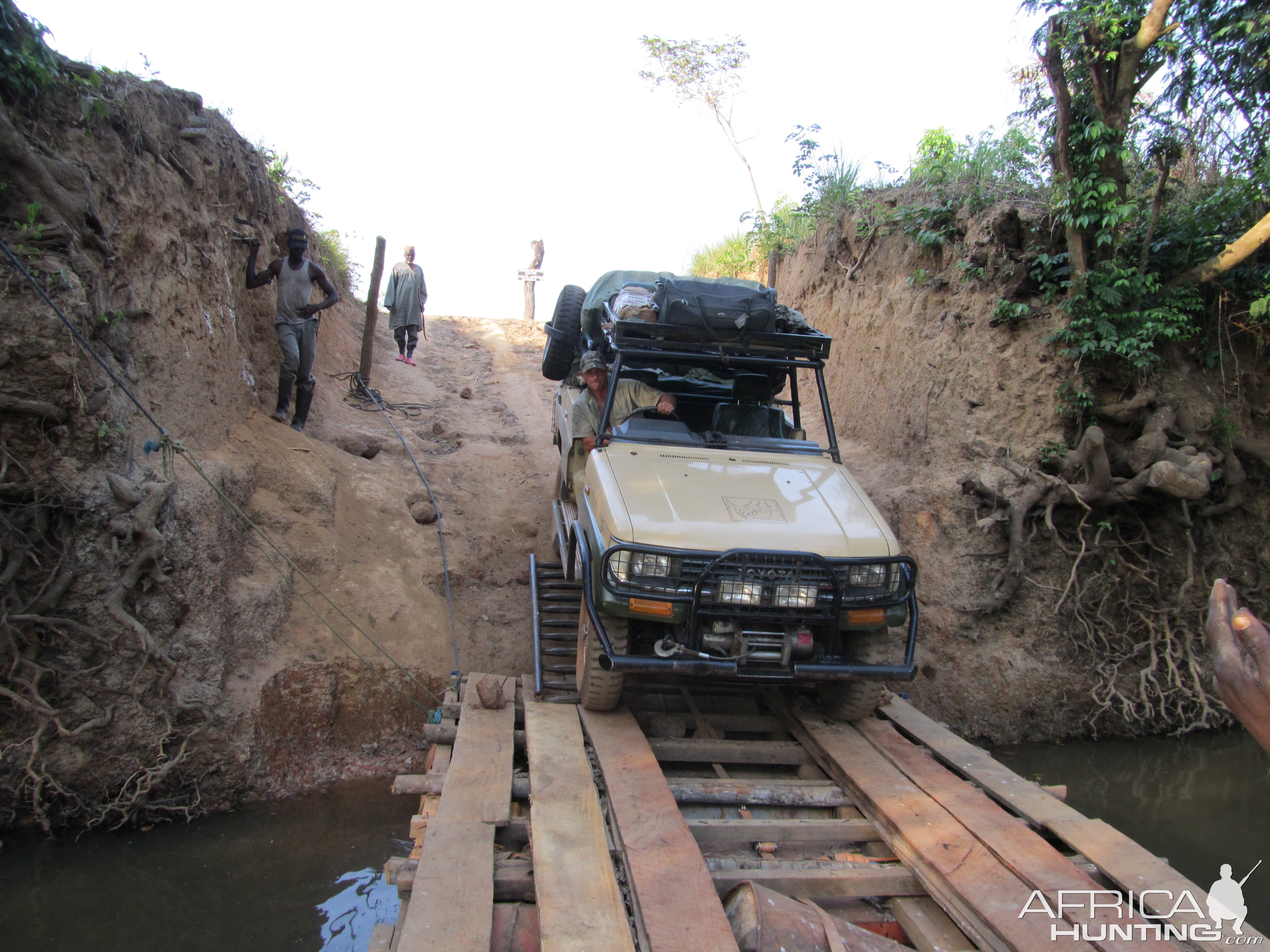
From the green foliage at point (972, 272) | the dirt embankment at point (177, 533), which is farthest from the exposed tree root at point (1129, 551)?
the dirt embankment at point (177, 533)

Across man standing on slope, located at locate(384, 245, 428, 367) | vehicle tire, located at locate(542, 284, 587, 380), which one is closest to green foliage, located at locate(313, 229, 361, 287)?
man standing on slope, located at locate(384, 245, 428, 367)

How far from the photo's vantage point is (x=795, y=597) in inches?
149

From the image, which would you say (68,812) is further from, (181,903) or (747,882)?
(747,882)

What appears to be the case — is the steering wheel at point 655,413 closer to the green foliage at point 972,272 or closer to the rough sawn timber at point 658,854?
the rough sawn timber at point 658,854

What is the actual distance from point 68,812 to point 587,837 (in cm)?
318

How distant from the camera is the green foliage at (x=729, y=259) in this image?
1285 cm

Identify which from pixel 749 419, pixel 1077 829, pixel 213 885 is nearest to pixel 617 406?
pixel 749 419

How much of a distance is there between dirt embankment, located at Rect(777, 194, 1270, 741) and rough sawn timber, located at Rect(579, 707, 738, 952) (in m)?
3.15

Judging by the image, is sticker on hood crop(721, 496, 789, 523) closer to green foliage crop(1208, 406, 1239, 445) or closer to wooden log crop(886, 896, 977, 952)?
wooden log crop(886, 896, 977, 952)

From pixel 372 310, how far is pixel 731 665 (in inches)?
321

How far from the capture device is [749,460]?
474 cm

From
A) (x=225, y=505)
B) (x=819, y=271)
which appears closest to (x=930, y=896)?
(x=225, y=505)

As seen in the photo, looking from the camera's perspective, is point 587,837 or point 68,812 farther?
point 68,812

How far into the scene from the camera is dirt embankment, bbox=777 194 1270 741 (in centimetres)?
583
